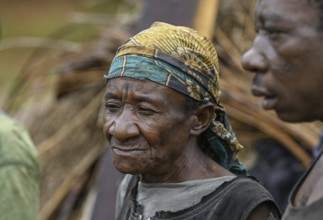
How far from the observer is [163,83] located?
3404mm

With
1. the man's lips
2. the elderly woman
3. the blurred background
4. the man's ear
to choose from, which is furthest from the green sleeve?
the man's lips

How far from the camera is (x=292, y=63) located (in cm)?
283

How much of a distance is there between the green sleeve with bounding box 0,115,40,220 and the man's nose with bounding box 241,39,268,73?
1.82 metres

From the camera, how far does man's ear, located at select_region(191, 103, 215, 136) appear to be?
138 inches

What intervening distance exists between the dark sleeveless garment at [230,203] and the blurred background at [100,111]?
2.65 metres

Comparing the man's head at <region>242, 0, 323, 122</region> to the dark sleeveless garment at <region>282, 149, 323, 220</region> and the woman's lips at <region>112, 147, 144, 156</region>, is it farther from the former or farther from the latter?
the woman's lips at <region>112, 147, 144, 156</region>

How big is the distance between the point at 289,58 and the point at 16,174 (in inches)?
78.2

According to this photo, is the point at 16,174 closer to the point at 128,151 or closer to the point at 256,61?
the point at 128,151

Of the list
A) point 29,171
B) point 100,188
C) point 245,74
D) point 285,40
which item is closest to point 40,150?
point 100,188

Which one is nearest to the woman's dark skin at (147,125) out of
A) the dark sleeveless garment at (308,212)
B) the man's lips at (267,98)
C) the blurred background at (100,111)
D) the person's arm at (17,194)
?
the man's lips at (267,98)

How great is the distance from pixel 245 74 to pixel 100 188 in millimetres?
1203

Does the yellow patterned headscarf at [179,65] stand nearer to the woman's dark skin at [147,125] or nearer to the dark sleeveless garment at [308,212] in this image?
the woman's dark skin at [147,125]

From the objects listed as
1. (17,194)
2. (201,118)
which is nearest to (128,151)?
(201,118)

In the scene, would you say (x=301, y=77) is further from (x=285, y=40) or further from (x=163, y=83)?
(x=163, y=83)
